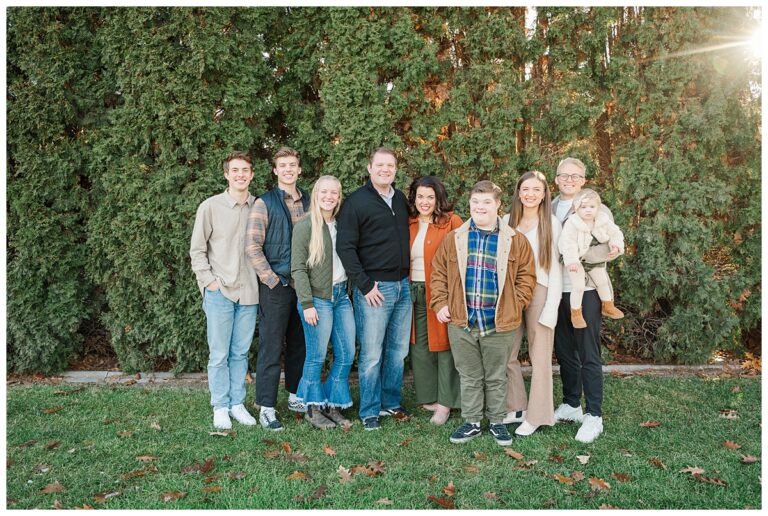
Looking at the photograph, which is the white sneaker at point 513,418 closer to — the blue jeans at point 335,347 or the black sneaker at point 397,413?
the black sneaker at point 397,413

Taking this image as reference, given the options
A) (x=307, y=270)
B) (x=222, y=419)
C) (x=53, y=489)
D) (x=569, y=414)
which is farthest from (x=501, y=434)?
(x=53, y=489)

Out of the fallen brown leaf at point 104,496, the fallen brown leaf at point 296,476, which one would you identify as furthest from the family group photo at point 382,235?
the fallen brown leaf at point 104,496

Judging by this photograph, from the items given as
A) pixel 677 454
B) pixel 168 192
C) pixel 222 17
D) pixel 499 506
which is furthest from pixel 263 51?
pixel 677 454

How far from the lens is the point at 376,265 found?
13.8 ft

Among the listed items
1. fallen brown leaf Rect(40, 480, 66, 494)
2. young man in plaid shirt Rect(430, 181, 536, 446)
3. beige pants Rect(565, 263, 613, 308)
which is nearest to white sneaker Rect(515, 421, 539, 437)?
young man in plaid shirt Rect(430, 181, 536, 446)

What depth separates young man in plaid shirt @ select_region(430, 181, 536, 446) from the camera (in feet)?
13.1

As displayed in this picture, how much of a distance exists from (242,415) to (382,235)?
1848mm

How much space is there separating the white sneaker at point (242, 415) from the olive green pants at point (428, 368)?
1.38 m

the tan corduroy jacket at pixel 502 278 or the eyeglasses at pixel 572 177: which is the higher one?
the eyeglasses at pixel 572 177

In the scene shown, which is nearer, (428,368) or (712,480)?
(712,480)

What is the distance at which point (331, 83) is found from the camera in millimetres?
5422

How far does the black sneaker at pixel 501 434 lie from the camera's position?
13.1 feet

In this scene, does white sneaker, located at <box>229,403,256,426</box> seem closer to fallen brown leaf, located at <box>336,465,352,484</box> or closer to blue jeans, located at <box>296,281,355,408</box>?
blue jeans, located at <box>296,281,355,408</box>

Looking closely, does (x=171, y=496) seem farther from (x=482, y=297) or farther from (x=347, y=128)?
(x=347, y=128)
